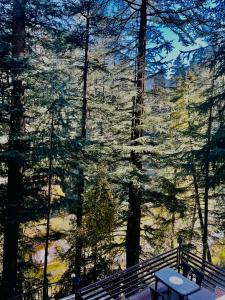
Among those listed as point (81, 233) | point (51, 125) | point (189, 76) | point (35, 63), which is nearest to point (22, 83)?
point (35, 63)

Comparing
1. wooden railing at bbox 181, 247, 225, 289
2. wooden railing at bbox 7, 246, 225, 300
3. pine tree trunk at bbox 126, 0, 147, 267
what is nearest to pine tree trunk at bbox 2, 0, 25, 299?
wooden railing at bbox 7, 246, 225, 300

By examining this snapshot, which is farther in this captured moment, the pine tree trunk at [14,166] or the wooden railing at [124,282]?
the pine tree trunk at [14,166]

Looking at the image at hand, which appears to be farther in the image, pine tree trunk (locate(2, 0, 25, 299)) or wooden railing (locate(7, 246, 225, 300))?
pine tree trunk (locate(2, 0, 25, 299))

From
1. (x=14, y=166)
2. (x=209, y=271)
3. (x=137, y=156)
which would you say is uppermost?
(x=137, y=156)

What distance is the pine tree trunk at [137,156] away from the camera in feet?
37.0

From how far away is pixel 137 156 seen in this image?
11609 millimetres

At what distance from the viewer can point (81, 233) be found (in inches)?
452

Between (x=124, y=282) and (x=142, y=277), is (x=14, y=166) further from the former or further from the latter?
(x=142, y=277)

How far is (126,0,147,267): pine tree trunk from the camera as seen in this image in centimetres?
1129

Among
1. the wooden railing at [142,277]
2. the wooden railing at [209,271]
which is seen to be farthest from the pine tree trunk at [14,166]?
the wooden railing at [209,271]

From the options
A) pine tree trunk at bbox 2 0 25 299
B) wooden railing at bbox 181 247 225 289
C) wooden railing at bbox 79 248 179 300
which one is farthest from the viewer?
pine tree trunk at bbox 2 0 25 299

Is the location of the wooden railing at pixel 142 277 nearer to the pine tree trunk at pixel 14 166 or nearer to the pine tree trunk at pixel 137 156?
the pine tree trunk at pixel 137 156

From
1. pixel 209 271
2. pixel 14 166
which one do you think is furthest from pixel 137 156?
pixel 209 271

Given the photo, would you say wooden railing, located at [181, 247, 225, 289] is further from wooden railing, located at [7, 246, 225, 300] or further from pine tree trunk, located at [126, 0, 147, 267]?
pine tree trunk, located at [126, 0, 147, 267]
